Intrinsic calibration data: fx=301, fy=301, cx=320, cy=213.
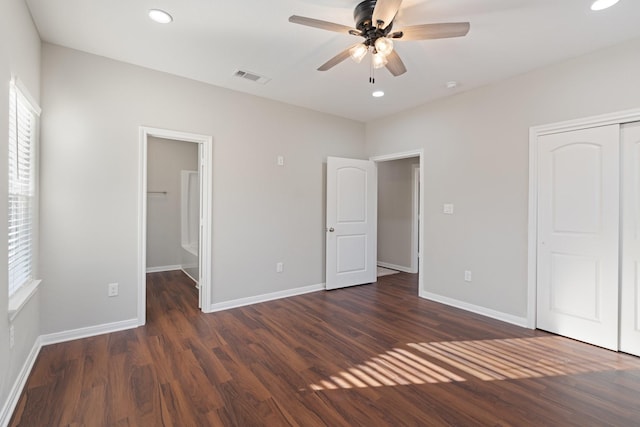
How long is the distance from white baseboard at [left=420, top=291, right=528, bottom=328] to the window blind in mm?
4133

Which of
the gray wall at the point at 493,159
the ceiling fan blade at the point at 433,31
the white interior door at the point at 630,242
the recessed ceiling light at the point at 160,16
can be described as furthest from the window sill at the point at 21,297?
the white interior door at the point at 630,242

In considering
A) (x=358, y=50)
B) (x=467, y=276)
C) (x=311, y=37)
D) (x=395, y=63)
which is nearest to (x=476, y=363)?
(x=467, y=276)

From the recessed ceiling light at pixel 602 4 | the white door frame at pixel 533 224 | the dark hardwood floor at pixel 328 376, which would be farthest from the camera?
the white door frame at pixel 533 224

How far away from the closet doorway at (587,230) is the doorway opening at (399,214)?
8.99 feet

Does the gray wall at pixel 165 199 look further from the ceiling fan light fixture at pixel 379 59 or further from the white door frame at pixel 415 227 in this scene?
the ceiling fan light fixture at pixel 379 59

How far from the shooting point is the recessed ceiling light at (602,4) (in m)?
2.04

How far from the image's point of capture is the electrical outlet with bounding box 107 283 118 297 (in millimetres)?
2947

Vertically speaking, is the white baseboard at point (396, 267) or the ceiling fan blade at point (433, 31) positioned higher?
the ceiling fan blade at point (433, 31)

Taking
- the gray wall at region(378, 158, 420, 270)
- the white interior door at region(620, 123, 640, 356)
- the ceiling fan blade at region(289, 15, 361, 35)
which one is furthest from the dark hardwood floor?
the gray wall at region(378, 158, 420, 270)

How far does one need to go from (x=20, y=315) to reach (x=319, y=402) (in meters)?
2.12

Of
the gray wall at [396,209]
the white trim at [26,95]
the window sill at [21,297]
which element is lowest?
the window sill at [21,297]

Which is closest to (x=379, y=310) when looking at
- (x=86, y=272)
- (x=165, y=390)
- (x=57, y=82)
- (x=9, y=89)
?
(x=165, y=390)

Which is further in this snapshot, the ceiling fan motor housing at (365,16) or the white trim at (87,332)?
the white trim at (87,332)

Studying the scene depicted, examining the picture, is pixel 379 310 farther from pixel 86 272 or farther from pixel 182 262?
pixel 182 262
